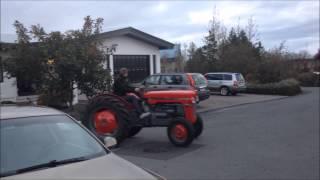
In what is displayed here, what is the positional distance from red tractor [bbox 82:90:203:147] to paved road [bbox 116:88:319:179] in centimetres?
48

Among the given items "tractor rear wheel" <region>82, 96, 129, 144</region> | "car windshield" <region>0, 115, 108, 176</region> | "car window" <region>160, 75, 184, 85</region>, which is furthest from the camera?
"car window" <region>160, 75, 184, 85</region>

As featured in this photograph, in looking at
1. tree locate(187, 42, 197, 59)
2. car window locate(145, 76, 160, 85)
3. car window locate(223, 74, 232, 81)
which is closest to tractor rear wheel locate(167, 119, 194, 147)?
car window locate(145, 76, 160, 85)

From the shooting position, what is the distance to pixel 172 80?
2120 cm

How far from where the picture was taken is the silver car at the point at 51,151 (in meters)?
4.14

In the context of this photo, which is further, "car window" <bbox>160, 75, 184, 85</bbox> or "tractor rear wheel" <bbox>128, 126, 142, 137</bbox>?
"car window" <bbox>160, 75, 184, 85</bbox>

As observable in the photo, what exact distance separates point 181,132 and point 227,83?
69.8ft

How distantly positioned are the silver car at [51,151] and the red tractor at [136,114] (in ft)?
20.0

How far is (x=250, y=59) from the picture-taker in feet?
129

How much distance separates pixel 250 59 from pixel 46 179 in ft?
120

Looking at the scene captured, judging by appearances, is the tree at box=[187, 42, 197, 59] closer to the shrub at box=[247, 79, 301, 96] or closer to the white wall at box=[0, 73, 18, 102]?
the shrub at box=[247, 79, 301, 96]

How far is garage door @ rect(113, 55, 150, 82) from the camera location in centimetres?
2629

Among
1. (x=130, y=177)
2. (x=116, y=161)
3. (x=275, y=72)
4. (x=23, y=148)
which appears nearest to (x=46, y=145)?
(x=23, y=148)

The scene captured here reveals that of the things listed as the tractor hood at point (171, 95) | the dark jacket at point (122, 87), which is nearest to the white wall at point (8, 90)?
the dark jacket at point (122, 87)

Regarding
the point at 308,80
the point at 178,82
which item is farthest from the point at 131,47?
the point at 308,80
